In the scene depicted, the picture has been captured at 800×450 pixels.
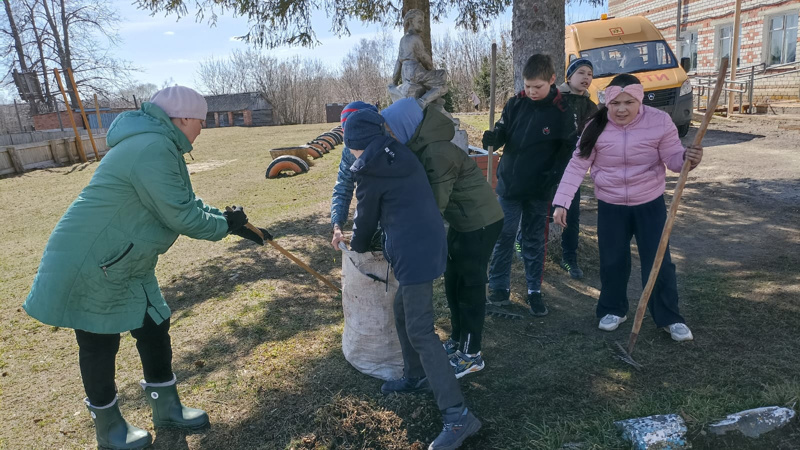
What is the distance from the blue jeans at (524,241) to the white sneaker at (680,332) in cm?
99

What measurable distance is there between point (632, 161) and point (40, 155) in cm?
1904

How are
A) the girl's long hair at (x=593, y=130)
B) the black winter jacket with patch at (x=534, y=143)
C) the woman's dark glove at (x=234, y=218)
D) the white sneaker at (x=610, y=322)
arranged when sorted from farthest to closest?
the black winter jacket with patch at (x=534, y=143)
the white sneaker at (x=610, y=322)
the girl's long hair at (x=593, y=130)
the woman's dark glove at (x=234, y=218)

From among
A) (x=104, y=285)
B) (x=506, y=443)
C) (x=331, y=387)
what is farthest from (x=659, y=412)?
(x=104, y=285)

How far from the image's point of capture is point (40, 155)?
56.6 ft

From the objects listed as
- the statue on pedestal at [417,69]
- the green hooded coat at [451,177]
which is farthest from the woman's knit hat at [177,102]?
the statue on pedestal at [417,69]

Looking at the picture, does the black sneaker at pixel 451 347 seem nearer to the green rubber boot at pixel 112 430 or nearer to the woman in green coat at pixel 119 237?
the woman in green coat at pixel 119 237

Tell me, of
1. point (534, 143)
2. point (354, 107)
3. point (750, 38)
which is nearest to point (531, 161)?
point (534, 143)

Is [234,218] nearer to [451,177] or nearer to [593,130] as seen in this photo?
[451,177]

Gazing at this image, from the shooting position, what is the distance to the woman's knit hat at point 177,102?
269 cm

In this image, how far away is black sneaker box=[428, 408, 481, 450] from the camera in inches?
101

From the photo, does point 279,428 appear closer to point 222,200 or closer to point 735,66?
point 222,200

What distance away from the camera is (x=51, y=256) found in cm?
254

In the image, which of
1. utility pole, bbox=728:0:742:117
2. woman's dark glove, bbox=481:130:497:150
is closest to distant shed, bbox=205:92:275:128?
utility pole, bbox=728:0:742:117

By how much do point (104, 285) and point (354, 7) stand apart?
825 centimetres
